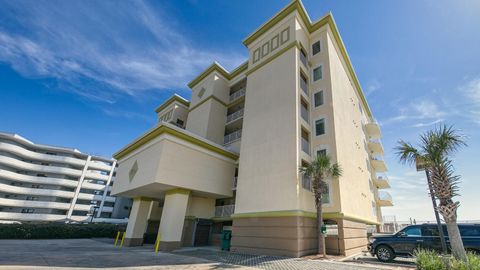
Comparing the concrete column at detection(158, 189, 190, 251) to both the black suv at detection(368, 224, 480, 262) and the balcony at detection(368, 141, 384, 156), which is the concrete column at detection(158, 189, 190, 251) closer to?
the black suv at detection(368, 224, 480, 262)

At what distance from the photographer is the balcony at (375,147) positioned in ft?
106

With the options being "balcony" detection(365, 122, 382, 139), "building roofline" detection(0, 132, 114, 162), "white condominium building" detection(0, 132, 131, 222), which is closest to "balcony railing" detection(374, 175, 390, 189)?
"balcony" detection(365, 122, 382, 139)

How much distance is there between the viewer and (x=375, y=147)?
32.7m

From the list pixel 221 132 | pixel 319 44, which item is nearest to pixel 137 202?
pixel 221 132

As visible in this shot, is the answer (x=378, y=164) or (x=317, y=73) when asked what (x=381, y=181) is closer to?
(x=378, y=164)

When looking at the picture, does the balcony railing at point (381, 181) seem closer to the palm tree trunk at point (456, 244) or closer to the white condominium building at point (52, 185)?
the palm tree trunk at point (456, 244)

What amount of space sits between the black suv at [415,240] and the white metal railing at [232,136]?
1576 centimetres

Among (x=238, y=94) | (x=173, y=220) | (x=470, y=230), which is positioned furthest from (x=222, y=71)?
(x=470, y=230)

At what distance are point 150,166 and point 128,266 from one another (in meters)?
8.30

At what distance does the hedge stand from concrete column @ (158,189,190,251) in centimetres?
1833

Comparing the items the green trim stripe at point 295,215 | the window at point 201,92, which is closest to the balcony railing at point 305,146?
the green trim stripe at point 295,215

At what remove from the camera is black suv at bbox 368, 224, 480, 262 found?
1122cm

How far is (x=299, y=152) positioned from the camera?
53.5 feet

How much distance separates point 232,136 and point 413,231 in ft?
58.1
